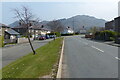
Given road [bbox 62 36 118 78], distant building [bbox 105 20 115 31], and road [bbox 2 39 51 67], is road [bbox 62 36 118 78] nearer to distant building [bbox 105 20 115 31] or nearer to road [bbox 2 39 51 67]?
road [bbox 2 39 51 67]

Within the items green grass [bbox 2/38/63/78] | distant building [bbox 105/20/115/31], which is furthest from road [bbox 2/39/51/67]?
distant building [bbox 105/20/115/31]

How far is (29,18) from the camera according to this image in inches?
842

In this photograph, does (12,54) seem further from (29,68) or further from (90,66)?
(90,66)

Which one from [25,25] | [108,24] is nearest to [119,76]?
[25,25]

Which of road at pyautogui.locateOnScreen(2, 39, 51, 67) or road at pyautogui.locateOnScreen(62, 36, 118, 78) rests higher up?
road at pyautogui.locateOnScreen(62, 36, 118, 78)

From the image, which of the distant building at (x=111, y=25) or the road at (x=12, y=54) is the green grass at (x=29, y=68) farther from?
the distant building at (x=111, y=25)

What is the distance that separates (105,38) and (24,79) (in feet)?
132

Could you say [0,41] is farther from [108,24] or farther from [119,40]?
[108,24]

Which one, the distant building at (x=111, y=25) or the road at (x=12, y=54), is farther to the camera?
the distant building at (x=111, y=25)

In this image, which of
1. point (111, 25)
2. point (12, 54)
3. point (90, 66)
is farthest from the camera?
point (111, 25)

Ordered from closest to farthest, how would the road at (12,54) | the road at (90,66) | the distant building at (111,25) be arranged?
the road at (90,66)
the road at (12,54)
the distant building at (111,25)

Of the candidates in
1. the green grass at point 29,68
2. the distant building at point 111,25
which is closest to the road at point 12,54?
the green grass at point 29,68

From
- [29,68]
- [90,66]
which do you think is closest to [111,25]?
[90,66]

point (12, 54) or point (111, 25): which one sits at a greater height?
point (111, 25)
